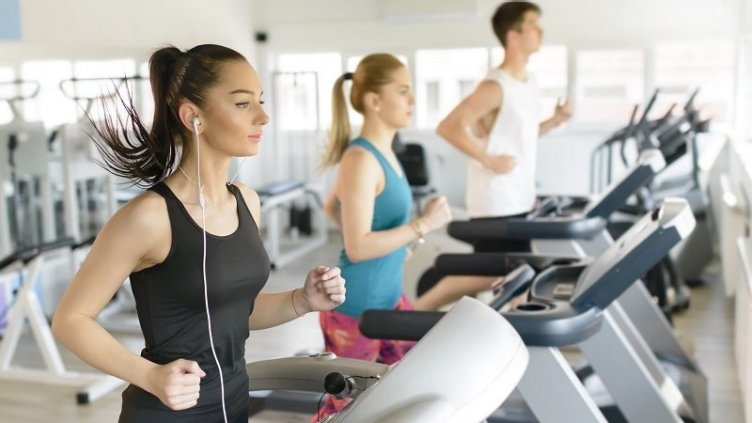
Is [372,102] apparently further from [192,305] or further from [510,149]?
[192,305]

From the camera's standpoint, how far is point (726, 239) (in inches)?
205

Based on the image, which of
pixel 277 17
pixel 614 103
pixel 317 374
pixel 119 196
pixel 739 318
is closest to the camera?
pixel 317 374

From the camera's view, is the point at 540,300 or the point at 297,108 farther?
the point at 297,108

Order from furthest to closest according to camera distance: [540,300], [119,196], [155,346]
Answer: [119,196], [540,300], [155,346]

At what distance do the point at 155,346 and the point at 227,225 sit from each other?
0.22 meters

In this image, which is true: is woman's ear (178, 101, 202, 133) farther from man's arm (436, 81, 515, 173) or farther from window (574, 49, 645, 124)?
window (574, 49, 645, 124)

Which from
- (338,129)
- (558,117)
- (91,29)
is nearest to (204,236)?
(338,129)

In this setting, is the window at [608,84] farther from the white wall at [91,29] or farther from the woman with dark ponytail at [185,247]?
the woman with dark ponytail at [185,247]

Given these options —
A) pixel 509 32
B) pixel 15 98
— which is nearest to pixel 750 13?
pixel 509 32

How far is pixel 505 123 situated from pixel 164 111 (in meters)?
2.08

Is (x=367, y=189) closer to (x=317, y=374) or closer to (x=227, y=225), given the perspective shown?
(x=317, y=374)

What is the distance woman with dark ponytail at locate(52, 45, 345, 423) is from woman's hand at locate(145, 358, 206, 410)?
0.17 ft

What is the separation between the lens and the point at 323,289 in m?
1.56

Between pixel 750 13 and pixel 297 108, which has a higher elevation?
pixel 750 13
